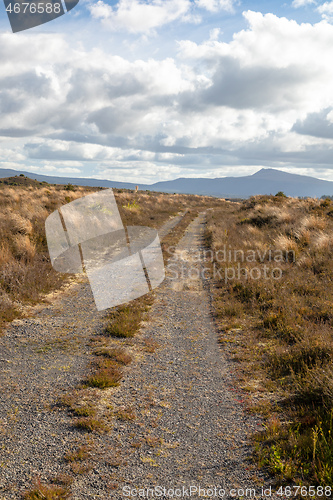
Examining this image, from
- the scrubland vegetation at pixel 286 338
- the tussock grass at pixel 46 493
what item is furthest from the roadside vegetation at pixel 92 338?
the scrubland vegetation at pixel 286 338

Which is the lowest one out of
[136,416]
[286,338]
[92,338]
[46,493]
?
[286,338]

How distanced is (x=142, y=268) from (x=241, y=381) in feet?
26.8

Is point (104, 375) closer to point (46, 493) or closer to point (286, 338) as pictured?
point (46, 493)

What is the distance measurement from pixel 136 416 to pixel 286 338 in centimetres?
404

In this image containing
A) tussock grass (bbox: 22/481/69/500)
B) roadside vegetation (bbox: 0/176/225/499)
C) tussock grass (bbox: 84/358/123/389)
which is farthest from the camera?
tussock grass (bbox: 84/358/123/389)

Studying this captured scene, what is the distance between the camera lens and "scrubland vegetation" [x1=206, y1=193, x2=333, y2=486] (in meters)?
3.70

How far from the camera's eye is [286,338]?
6.99m

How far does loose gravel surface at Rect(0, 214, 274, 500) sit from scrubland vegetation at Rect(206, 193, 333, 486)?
36cm

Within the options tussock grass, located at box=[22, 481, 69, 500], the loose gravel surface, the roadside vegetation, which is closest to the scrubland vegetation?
the loose gravel surface

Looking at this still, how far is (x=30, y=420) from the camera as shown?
167 inches

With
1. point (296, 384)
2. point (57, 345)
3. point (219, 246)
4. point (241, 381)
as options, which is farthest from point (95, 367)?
point (219, 246)

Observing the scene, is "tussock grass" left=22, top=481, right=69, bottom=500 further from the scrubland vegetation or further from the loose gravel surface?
the scrubland vegetation

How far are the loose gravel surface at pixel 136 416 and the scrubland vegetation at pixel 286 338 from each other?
1.18 ft

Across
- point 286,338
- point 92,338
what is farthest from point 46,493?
point 286,338
